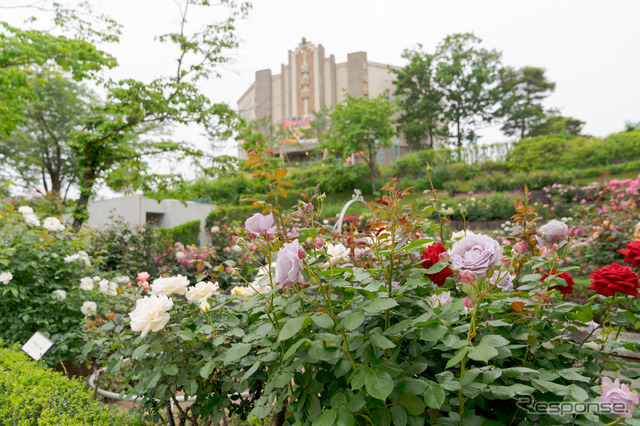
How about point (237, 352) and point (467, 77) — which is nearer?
point (237, 352)

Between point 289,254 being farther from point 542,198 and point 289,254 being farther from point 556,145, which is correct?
point 556,145

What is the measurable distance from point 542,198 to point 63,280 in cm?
1190

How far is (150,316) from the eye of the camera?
122 centimetres

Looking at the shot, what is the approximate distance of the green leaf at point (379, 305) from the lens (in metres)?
0.80

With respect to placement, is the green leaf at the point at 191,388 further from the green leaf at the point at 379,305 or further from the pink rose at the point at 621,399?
the pink rose at the point at 621,399

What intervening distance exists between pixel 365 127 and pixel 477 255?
1616 cm

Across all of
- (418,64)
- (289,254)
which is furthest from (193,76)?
(418,64)

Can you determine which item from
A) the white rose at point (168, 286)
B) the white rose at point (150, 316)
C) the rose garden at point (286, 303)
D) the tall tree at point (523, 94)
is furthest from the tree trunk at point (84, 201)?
the tall tree at point (523, 94)

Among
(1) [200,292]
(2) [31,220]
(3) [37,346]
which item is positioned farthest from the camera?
(2) [31,220]

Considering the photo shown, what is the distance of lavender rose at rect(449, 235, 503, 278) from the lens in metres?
0.80

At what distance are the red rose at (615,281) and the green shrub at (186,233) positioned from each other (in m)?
10.4

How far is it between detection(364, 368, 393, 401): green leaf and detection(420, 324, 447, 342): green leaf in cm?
13

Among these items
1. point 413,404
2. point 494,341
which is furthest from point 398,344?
point 494,341

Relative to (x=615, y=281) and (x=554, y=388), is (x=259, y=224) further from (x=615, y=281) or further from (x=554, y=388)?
(x=615, y=281)
